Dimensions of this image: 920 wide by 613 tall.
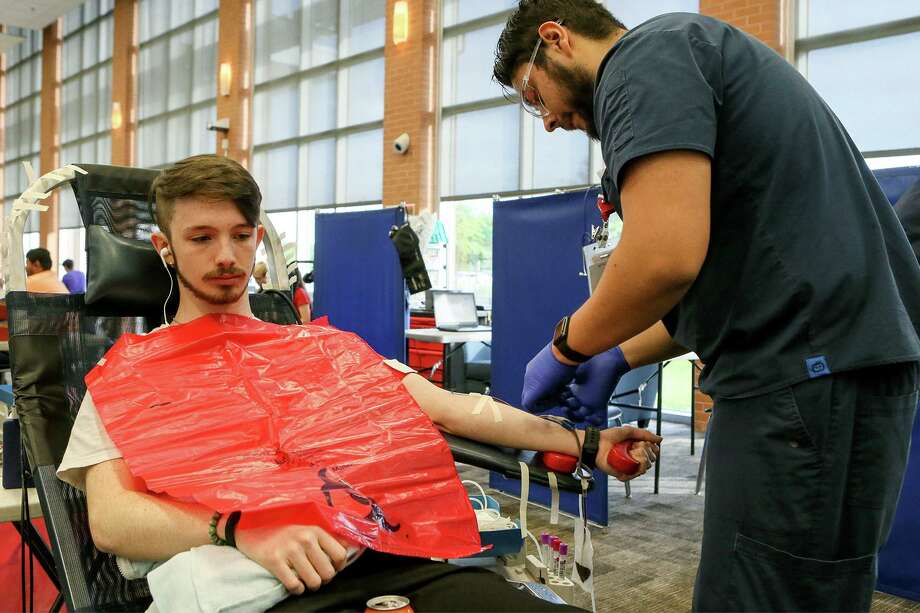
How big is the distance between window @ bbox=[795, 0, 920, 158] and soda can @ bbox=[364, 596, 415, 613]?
4.32 metres

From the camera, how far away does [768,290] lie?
926mm

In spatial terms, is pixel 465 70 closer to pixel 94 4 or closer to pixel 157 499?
pixel 157 499

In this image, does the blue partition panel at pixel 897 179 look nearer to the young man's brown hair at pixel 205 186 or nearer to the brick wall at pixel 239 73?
the young man's brown hair at pixel 205 186

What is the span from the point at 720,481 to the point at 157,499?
83 centimetres

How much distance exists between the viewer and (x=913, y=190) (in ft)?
6.23

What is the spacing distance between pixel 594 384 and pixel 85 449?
35.1 inches

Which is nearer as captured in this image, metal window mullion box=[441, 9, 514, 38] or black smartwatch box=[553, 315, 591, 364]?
black smartwatch box=[553, 315, 591, 364]

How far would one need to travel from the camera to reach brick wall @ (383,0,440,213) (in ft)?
22.1

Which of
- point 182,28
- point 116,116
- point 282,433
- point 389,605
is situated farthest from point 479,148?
point 116,116

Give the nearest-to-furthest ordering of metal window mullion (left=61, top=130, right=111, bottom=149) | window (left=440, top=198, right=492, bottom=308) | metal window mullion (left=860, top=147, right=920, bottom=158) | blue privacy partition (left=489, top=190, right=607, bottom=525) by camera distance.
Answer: blue privacy partition (left=489, top=190, right=607, bottom=525), metal window mullion (left=860, top=147, right=920, bottom=158), window (left=440, top=198, right=492, bottom=308), metal window mullion (left=61, top=130, right=111, bottom=149)

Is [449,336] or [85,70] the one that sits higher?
[85,70]

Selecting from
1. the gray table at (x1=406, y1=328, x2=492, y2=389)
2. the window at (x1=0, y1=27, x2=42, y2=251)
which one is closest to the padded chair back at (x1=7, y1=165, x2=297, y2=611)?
the gray table at (x1=406, y1=328, x2=492, y2=389)

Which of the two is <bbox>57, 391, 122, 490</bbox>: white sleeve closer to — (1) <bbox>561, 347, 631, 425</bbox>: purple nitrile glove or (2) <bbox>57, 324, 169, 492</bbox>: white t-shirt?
(2) <bbox>57, 324, 169, 492</bbox>: white t-shirt

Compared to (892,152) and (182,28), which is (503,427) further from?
(182,28)
